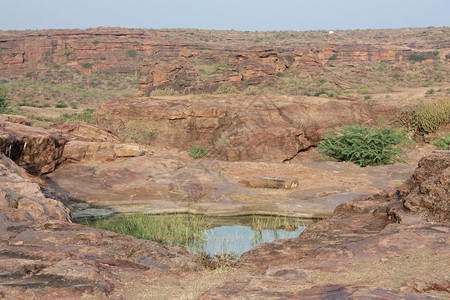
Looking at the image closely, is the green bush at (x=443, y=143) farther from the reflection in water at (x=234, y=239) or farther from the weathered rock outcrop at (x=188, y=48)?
the weathered rock outcrop at (x=188, y=48)

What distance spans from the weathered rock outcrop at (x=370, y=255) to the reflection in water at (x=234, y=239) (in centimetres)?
113

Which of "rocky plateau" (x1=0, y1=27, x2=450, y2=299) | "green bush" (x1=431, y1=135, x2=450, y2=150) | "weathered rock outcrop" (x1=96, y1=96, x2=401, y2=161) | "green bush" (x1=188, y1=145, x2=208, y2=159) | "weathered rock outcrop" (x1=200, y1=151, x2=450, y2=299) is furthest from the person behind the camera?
"weathered rock outcrop" (x1=96, y1=96, x2=401, y2=161)

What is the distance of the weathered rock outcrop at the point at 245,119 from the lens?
1593 cm

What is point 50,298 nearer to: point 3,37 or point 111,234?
point 111,234

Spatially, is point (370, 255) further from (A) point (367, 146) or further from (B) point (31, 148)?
(A) point (367, 146)

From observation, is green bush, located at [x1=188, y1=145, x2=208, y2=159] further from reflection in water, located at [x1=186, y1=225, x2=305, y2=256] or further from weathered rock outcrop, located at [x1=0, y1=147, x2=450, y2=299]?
weathered rock outcrop, located at [x1=0, y1=147, x2=450, y2=299]

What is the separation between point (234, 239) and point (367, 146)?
8479 mm

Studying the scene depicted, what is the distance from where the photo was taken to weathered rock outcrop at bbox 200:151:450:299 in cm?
274

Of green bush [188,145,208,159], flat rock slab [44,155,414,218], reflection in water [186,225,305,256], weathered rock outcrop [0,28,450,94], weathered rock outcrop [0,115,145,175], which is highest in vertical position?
weathered rock outcrop [0,28,450,94]

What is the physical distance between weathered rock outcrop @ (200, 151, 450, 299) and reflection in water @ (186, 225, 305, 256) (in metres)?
1.13

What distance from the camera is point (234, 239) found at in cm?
613

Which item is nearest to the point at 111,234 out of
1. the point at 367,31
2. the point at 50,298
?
the point at 50,298

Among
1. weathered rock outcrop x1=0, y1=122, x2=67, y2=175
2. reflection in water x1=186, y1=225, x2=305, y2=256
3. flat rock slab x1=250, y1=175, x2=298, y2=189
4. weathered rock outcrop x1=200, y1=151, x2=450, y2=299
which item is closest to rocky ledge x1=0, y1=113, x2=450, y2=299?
weathered rock outcrop x1=200, y1=151, x2=450, y2=299

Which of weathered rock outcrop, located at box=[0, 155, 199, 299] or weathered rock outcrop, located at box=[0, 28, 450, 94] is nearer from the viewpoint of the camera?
weathered rock outcrop, located at box=[0, 155, 199, 299]
